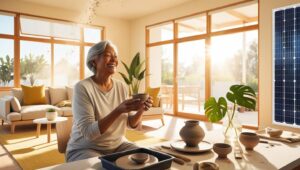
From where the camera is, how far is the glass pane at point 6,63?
6.12 metres

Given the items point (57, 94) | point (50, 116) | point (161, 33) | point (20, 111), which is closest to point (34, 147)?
point (50, 116)

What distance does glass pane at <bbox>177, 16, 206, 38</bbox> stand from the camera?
6.24m

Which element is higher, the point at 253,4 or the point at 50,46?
the point at 253,4

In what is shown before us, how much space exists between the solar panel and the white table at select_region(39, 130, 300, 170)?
11.0 ft

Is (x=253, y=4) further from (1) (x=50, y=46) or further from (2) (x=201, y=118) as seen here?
(1) (x=50, y=46)

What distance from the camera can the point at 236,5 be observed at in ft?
17.5

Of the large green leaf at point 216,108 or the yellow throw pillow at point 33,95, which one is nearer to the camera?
the large green leaf at point 216,108

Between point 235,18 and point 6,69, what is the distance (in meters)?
5.39

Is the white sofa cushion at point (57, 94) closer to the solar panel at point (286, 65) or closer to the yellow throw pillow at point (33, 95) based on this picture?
the yellow throw pillow at point (33, 95)

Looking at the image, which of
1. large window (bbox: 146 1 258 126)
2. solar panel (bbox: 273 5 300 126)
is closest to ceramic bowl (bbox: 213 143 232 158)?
solar panel (bbox: 273 5 300 126)

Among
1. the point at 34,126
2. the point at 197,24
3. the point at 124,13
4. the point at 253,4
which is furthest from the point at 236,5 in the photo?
the point at 34,126

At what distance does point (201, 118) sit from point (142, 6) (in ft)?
10.4

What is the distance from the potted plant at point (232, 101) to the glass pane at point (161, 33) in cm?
558

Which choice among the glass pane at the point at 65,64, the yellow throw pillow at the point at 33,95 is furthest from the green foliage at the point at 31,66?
the yellow throw pillow at the point at 33,95
